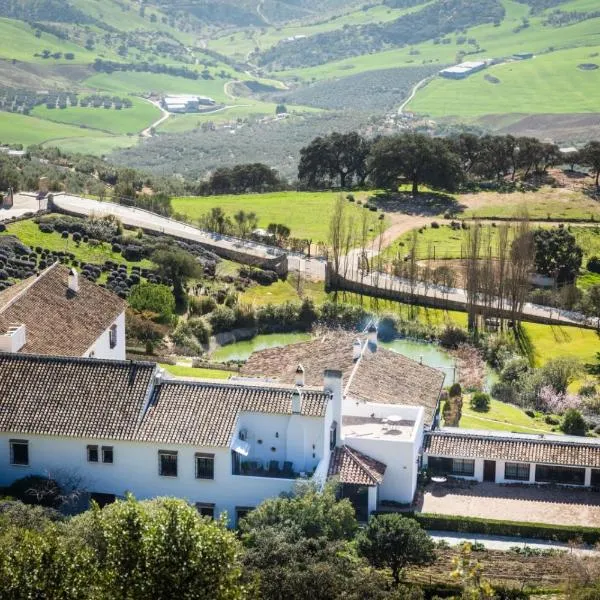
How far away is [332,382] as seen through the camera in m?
52.8

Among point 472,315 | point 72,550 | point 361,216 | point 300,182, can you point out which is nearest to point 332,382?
point 72,550

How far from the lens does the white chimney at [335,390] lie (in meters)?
52.5

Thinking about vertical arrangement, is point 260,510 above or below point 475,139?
below

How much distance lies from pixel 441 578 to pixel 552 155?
99.7m

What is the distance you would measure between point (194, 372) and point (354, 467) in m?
17.3

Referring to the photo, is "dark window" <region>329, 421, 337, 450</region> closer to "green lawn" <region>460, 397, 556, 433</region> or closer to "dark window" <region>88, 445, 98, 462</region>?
"dark window" <region>88, 445, 98, 462</region>

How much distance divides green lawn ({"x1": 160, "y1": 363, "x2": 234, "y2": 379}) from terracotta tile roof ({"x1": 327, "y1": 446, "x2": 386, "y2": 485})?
46.7 feet

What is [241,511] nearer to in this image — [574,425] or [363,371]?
[363,371]

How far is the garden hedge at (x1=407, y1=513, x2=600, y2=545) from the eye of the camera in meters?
51.2

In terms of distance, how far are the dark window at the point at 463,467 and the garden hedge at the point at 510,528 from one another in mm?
4895

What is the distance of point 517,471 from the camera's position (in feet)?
185

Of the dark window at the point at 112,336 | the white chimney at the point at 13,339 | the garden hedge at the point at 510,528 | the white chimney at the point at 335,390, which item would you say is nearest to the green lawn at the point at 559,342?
the dark window at the point at 112,336

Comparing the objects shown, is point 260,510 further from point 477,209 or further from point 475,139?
point 475,139

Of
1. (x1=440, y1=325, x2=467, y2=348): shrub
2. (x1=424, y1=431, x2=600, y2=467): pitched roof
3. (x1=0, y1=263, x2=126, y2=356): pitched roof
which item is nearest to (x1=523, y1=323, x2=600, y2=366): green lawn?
(x1=440, y1=325, x2=467, y2=348): shrub
